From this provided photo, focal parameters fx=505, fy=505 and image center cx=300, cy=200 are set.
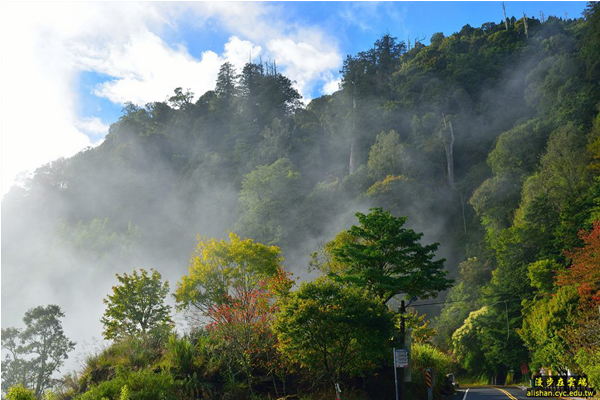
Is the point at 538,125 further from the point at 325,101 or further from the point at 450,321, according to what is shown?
the point at 325,101

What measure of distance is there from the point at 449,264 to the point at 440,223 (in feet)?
23.0

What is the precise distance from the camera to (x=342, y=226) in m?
77.4

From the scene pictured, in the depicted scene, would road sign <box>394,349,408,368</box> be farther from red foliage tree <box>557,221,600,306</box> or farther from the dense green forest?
red foliage tree <box>557,221,600,306</box>

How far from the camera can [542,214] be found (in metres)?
49.5

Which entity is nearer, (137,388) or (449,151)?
(137,388)

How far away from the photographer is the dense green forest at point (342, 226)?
22.6 meters

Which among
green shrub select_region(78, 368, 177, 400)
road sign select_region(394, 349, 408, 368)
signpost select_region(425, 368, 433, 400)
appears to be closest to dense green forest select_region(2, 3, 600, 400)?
green shrub select_region(78, 368, 177, 400)

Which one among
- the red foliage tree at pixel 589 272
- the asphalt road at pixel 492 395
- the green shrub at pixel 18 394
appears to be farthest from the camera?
the red foliage tree at pixel 589 272

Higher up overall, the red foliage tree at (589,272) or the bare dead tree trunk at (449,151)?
the bare dead tree trunk at (449,151)

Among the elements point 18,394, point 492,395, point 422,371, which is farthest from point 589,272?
point 18,394

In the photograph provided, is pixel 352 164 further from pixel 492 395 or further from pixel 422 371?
pixel 422 371

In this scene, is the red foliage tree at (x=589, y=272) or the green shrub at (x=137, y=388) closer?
the green shrub at (x=137, y=388)

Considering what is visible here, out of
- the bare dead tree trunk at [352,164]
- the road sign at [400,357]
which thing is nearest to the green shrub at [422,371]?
the road sign at [400,357]

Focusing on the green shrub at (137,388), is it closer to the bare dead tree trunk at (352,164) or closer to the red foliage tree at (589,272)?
the red foliage tree at (589,272)
